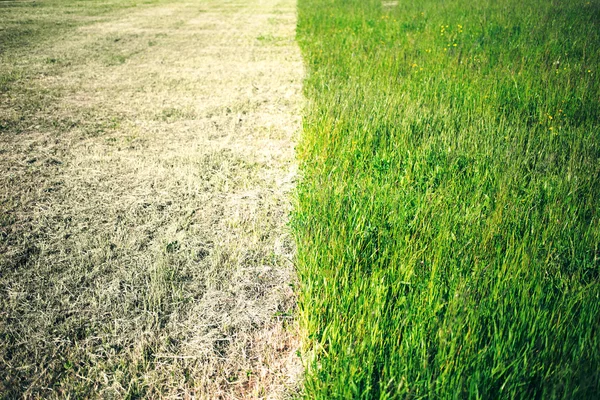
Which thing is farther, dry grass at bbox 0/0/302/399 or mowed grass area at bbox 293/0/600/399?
dry grass at bbox 0/0/302/399

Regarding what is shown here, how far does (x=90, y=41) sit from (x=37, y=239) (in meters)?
9.16

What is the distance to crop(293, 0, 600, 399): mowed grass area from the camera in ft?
5.11

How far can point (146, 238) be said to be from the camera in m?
2.98

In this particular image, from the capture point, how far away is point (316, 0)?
689 inches

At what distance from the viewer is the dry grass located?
202 cm

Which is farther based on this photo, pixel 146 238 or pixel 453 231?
pixel 146 238

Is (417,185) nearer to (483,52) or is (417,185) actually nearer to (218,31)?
(483,52)

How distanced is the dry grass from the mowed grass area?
38cm

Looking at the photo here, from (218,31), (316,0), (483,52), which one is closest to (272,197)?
(483,52)

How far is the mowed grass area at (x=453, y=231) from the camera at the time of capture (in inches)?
61.3

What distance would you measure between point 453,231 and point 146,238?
7.35ft

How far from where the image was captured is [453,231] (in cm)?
236

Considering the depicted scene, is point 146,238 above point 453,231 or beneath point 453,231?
beneath

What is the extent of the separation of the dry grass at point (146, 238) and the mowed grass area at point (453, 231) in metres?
0.38
